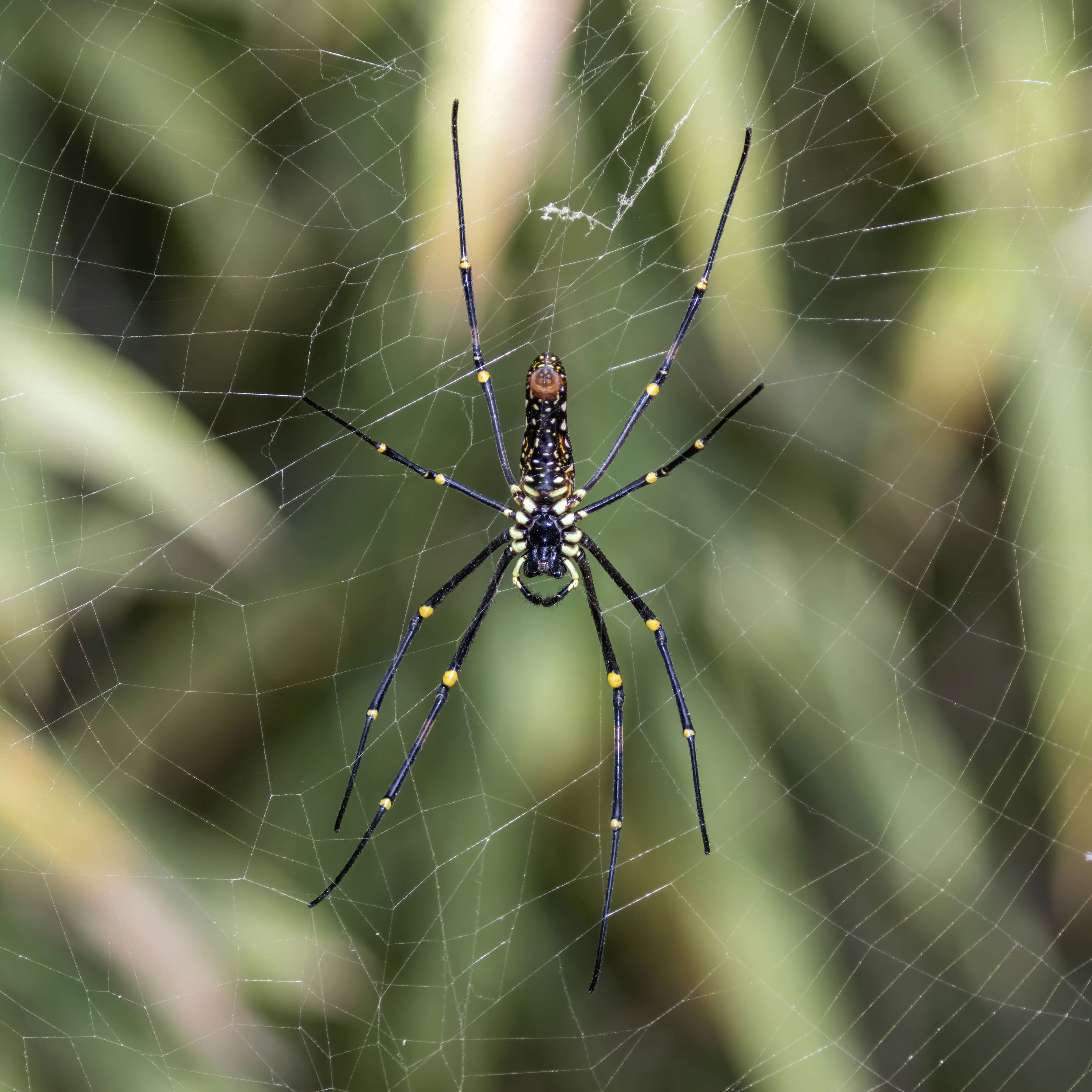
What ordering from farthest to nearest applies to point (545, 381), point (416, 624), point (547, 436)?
point (416, 624), point (547, 436), point (545, 381)

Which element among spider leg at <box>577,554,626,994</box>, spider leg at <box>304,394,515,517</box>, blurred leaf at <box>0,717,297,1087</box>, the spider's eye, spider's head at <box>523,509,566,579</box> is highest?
the spider's eye

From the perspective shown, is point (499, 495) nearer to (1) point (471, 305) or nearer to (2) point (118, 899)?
(1) point (471, 305)

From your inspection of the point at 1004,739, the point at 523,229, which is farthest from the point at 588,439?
the point at 1004,739

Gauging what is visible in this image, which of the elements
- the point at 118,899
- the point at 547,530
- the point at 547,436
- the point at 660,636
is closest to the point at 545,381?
the point at 547,436

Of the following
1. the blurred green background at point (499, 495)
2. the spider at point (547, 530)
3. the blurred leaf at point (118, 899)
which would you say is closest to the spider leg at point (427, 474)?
the spider at point (547, 530)

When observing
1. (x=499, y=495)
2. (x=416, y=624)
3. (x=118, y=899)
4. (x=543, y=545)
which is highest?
(x=499, y=495)

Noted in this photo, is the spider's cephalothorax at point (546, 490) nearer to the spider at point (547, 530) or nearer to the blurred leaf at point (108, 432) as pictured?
the spider at point (547, 530)

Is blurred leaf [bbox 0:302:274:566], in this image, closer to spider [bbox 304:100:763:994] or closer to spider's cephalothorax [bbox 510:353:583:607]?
spider [bbox 304:100:763:994]

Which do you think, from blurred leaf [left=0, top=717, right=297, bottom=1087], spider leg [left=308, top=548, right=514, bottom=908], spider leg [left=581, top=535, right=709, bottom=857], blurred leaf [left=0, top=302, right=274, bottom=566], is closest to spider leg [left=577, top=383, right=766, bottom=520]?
spider leg [left=581, top=535, right=709, bottom=857]
